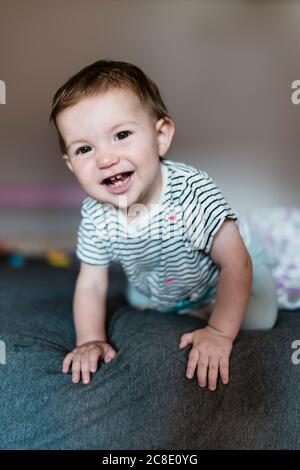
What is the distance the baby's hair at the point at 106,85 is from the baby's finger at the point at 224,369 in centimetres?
37

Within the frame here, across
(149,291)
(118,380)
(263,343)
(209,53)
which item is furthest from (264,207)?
(118,380)

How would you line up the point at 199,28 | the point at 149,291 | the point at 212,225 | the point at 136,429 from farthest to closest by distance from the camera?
the point at 199,28
the point at 149,291
the point at 212,225
the point at 136,429

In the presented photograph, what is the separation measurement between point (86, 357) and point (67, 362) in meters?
0.03

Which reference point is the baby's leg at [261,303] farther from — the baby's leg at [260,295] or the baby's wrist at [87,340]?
the baby's wrist at [87,340]

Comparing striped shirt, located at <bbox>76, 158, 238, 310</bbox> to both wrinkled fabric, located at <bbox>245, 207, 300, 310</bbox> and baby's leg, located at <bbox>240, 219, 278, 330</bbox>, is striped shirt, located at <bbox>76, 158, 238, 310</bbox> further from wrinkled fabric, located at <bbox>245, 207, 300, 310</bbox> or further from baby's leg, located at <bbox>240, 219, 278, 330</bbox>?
wrinkled fabric, located at <bbox>245, 207, 300, 310</bbox>

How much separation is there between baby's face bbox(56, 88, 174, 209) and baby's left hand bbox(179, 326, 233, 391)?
224mm

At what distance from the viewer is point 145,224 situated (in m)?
0.84

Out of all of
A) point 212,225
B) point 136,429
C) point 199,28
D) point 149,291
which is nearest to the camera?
point 136,429

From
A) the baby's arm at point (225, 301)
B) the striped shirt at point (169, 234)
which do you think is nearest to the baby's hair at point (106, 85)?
the striped shirt at point (169, 234)

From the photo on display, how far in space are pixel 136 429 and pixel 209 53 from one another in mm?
1022

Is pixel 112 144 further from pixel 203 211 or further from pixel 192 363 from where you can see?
pixel 192 363

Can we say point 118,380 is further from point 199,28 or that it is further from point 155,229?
point 199,28

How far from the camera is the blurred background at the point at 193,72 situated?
3.53 feet

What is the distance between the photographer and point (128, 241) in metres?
0.86
